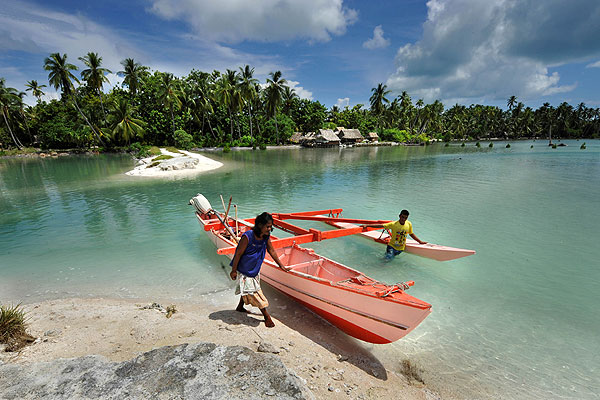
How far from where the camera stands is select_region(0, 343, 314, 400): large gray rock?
2.95 meters

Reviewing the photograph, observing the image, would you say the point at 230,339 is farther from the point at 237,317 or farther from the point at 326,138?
the point at 326,138

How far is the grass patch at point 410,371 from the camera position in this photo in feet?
13.4

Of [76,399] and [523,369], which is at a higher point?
[76,399]

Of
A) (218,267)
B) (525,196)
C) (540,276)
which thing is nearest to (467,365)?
(540,276)

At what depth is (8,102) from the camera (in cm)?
4766

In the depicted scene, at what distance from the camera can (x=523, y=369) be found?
14.3 ft

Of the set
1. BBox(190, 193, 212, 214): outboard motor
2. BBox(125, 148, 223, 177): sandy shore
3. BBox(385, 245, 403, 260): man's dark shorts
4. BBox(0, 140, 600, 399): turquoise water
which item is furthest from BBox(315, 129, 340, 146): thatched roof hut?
BBox(385, 245, 403, 260): man's dark shorts

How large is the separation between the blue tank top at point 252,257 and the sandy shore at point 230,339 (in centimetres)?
99

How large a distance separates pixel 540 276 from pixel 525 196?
11584 mm

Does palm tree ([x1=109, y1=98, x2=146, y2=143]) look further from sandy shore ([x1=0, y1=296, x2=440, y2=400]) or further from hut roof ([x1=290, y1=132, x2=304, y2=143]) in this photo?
sandy shore ([x1=0, y1=296, x2=440, y2=400])

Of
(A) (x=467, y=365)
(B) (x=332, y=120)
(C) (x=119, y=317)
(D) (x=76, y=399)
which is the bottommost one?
(A) (x=467, y=365)

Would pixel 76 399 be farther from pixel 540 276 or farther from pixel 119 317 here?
pixel 540 276

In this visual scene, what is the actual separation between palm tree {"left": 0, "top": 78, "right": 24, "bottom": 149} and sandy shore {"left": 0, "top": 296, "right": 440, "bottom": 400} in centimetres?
6394

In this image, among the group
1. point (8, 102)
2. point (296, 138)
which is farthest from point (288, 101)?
point (8, 102)
